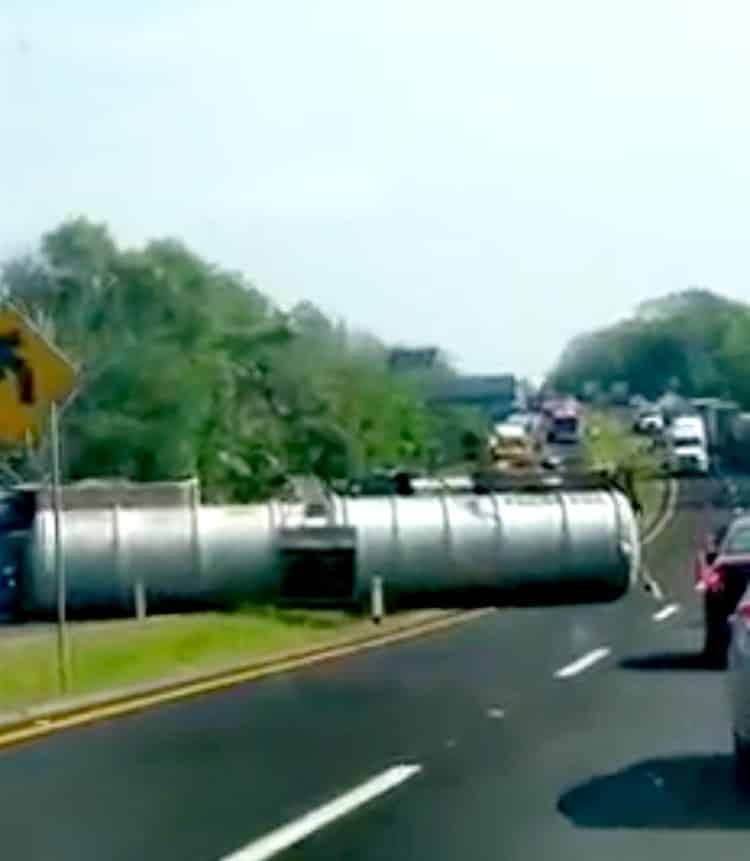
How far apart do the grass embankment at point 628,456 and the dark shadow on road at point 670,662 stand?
149 feet

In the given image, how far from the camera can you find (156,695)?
27.5 meters

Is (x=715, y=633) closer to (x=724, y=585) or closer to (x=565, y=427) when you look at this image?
(x=724, y=585)

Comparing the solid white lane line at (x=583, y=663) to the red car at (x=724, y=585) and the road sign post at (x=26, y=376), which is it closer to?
the red car at (x=724, y=585)

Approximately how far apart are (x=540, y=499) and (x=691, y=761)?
36321 mm

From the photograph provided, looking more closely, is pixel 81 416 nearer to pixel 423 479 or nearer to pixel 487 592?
pixel 423 479

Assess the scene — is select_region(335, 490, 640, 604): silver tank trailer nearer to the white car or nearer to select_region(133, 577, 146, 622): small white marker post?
select_region(133, 577, 146, 622): small white marker post

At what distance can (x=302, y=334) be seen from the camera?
12250cm

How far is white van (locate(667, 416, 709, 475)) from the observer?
122 meters

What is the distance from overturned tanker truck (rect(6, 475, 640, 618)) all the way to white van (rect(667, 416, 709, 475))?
64197mm

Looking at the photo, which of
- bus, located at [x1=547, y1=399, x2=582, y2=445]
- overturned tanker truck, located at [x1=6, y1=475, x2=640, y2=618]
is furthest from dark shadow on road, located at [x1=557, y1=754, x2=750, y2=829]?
bus, located at [x1=547, y1=399, x2=582, y2=445]

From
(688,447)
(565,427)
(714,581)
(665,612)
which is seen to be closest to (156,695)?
(714,581)

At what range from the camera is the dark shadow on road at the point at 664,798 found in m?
16.2

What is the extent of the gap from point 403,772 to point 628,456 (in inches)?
4018

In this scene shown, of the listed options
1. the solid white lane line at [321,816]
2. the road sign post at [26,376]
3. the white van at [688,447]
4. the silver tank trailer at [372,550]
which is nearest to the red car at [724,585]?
the road sign post at [26,376]
